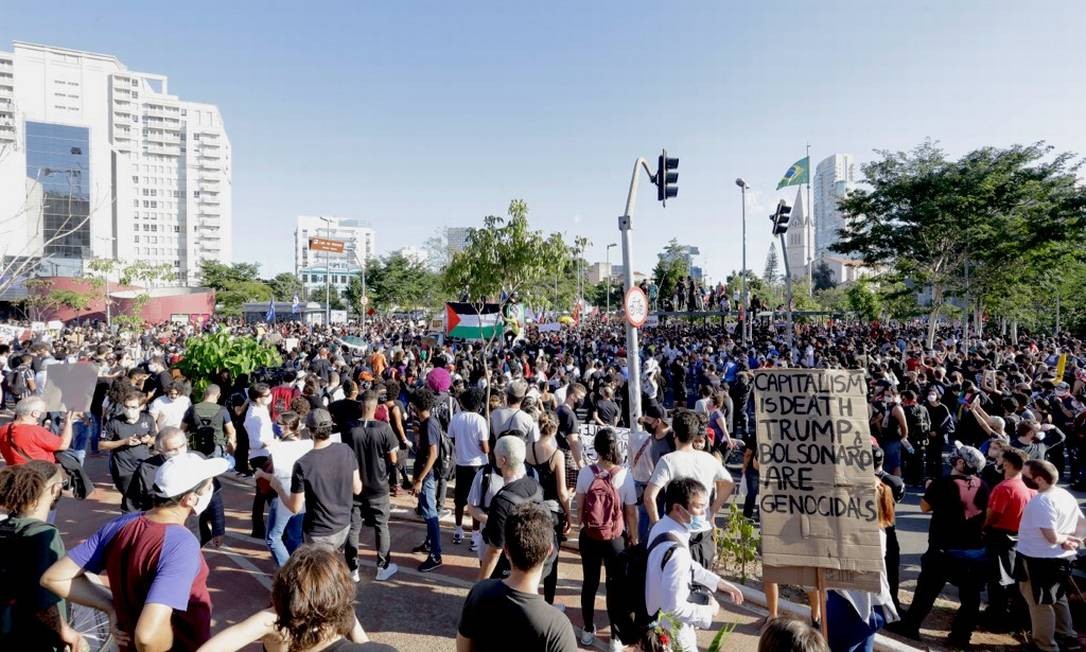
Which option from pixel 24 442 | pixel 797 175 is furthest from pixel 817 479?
pixel 797 175

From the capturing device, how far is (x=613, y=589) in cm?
452

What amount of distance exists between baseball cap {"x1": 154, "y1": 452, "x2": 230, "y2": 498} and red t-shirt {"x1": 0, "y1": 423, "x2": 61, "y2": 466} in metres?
3.47

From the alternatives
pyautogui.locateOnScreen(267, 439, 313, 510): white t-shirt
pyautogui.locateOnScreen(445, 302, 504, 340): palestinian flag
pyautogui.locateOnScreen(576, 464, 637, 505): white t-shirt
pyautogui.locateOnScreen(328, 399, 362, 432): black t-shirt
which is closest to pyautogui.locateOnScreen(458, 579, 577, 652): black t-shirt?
pyautogui.locateOnScreen(576, 464, 637, 505): white t-shirt

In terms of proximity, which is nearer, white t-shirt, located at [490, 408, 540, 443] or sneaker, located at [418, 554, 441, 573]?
sneaker, located at [418, 554, 441, 573]

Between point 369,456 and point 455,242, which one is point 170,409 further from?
point 455,242

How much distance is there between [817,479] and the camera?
3582 mm

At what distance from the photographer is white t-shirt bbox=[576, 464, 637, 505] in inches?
186

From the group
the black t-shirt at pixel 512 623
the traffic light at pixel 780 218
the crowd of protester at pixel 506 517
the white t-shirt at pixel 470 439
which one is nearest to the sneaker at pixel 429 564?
the crowd of protester at pixel 506 517

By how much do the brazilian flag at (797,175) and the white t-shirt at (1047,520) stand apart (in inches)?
826

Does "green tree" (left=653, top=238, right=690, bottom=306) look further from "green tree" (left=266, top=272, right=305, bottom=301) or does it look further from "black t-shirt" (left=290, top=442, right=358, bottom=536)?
"green tree" (left=266, top=272, right=305, bottom=301)

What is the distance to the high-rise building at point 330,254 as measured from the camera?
124000 mm

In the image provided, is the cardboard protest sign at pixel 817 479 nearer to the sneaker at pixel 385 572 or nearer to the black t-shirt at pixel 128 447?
the sneaker at pixel 385 572

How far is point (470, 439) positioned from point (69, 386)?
4.94 meters

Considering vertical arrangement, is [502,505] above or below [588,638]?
above
